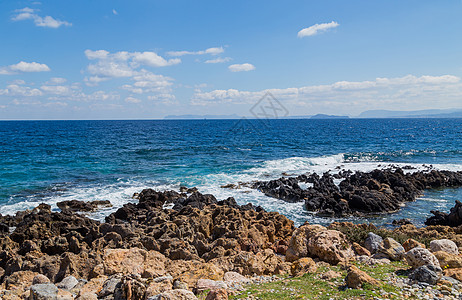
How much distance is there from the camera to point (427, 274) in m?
7.95

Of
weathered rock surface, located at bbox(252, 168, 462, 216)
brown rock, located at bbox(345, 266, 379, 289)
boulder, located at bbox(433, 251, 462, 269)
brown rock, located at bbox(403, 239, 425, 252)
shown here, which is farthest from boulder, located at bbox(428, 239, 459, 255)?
weathered rock surface, located at bbox(252, 168, 462, 216)

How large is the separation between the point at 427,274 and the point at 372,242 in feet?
11.2

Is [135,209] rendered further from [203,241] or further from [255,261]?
[255,261]

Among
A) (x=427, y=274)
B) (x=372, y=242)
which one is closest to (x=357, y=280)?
(x=427, y=274)

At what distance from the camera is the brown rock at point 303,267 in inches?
370

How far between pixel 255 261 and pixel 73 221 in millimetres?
11920

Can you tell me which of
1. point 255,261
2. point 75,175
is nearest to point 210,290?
point 255,261

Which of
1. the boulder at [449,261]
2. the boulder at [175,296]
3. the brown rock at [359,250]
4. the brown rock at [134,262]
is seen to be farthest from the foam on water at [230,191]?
the boulder at [175,296]

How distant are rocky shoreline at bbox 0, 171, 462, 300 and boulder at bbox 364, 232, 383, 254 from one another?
0.12 feet

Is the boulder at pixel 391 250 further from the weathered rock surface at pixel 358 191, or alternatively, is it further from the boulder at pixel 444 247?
the weathered rock surface at pixel 358 191

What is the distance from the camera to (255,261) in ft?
33.6

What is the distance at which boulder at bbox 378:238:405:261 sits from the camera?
10277mm

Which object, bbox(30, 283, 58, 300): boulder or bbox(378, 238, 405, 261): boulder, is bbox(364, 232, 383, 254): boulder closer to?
bbox(378, 238, 405, 261): boulder

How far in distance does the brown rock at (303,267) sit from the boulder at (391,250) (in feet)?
9.13
